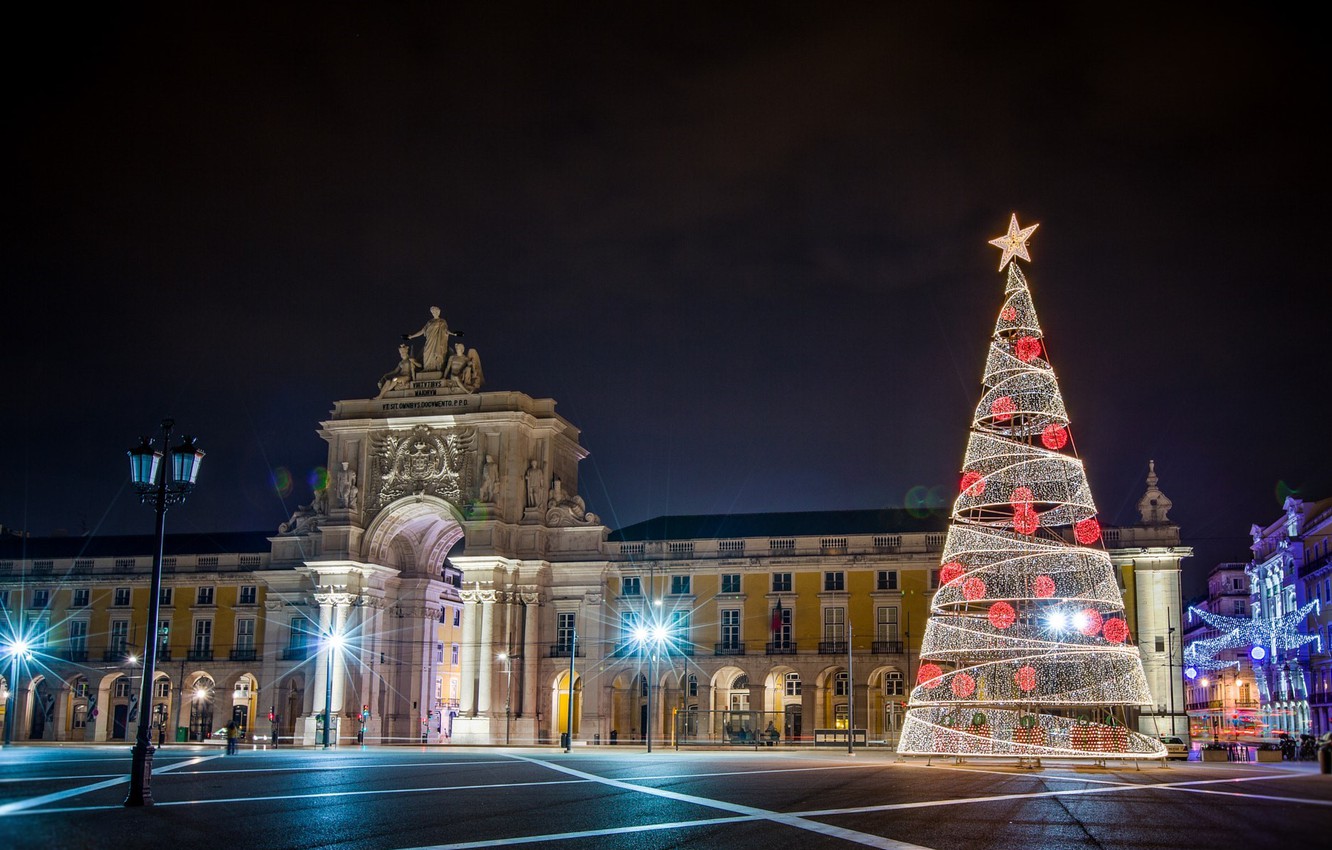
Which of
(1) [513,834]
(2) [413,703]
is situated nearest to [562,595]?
(2) [413,703]

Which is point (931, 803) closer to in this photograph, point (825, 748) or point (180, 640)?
point (825, 748)

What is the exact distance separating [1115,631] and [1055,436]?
242 inches

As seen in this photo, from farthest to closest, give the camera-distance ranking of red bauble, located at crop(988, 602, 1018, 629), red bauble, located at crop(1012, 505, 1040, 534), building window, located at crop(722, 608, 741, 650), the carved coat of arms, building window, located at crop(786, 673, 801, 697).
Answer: the carved coat of arms, building window, located at crop(786, 673, 801, 697), building window, located at crop(722, 608, 741, 650), red bauble, located at crop(1012, 505, 1040, 534), red bauble, located at crop(988, 602, 1018, 629)

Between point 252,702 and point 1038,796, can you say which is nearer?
point 1038,796

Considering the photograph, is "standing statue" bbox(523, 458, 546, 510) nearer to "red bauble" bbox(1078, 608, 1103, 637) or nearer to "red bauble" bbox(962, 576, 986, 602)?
"red bauble" bbox(962, 576, 986, 602)

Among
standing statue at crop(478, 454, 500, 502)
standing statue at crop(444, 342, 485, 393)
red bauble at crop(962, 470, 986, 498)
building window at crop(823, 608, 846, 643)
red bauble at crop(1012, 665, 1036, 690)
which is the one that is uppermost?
standing statue at crop(444, 342, 485, 393)

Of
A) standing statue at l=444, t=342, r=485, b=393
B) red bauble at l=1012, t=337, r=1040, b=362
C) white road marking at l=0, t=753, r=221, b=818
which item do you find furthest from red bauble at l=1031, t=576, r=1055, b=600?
standing statue at l=444, t=342, r=485, b=393

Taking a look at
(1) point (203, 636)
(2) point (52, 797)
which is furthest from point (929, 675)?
(1) point (203, 636)

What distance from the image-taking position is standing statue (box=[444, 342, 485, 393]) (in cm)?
7094

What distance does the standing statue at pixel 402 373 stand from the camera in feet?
237

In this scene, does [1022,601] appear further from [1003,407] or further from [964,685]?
[1003,407]

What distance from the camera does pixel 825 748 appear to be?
5816 centimetres

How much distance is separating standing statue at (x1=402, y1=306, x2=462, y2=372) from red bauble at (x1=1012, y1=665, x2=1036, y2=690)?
1675 inches

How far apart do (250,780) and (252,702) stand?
2045 inches
